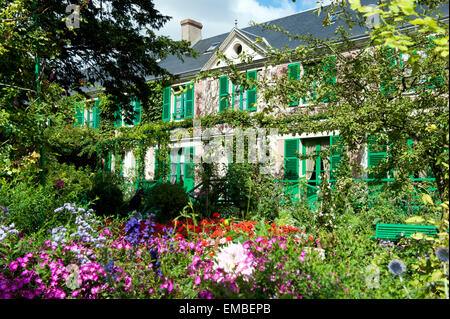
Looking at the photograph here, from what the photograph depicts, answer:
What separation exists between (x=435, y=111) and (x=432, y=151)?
1.74 feet

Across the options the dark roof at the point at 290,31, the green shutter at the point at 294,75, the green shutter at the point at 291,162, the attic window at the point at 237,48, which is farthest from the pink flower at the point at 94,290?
the attic window at the point at 237,48

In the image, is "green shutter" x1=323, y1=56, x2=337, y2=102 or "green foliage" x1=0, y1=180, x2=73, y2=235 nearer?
"green foliage" x1=0, y1=180, x2=73, y2=235

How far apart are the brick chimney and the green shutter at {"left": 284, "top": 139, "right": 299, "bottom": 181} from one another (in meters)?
10.1

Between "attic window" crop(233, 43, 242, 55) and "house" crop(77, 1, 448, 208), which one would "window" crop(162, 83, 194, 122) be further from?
"attic window" crop(233, 43, 242, 55)

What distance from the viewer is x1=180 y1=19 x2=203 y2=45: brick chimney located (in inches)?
780

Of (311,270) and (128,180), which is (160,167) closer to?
(128,180)

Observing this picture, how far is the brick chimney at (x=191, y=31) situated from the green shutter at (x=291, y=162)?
398 inches

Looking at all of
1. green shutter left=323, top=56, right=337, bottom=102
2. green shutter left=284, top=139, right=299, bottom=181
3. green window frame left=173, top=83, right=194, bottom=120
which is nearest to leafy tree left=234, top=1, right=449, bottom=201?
green shutter left=323, top=56, right=337, bottom=102

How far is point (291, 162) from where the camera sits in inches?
468

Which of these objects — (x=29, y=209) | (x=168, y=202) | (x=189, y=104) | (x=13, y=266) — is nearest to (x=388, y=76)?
(x=168, y=202)

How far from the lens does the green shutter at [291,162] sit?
11680 mm

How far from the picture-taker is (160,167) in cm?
1256

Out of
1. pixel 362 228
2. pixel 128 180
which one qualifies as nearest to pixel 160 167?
pixel 128 180

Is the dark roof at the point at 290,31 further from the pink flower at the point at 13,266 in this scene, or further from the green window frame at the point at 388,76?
the pink flower at the point at 13,266
